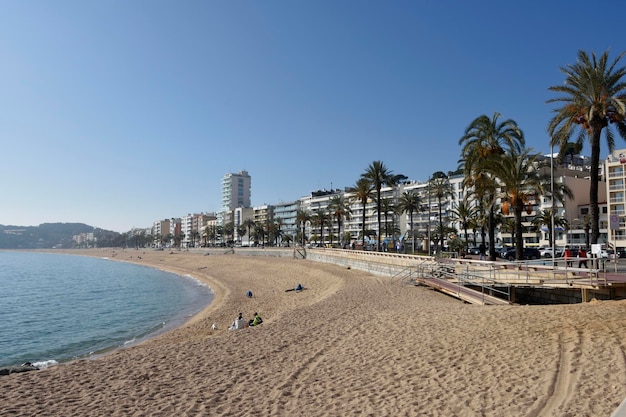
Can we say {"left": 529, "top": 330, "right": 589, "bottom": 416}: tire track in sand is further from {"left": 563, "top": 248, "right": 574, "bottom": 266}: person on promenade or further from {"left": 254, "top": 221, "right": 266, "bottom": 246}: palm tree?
{"left": 254, "top": 221, "right": 266, "bottom": 246}: palm tree

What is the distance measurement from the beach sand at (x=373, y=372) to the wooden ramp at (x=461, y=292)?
2.64m

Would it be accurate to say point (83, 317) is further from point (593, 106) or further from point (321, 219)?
point (321, 219)

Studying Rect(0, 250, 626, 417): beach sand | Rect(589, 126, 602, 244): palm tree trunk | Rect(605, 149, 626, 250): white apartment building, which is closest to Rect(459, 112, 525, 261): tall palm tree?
Rect(589, 126, 602, 244): palm tree trunk

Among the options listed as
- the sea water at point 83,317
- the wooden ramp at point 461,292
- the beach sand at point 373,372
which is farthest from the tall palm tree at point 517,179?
the sea water at point 83,317

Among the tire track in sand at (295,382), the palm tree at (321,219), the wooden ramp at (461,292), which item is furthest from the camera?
the palm tree at (321,219)

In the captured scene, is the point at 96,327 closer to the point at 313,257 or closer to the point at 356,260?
the point at 356,260

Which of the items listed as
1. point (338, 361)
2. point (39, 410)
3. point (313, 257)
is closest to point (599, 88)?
point (338, 361)

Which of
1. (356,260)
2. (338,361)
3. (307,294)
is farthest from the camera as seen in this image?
(356,260)

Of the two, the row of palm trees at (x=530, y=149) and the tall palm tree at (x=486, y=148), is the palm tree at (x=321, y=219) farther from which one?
the tall palm tree at (x=486, y=148)

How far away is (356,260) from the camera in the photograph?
42.6 meters

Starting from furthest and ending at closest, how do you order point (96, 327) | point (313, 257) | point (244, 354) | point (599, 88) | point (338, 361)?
point (313, 257) < point (96, 327) < point (599, 88) < point (244, 354) < point (338, 361)

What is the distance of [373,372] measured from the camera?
8945mm

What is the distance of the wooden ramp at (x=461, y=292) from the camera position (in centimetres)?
1738

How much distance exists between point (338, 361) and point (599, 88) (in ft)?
63.0
